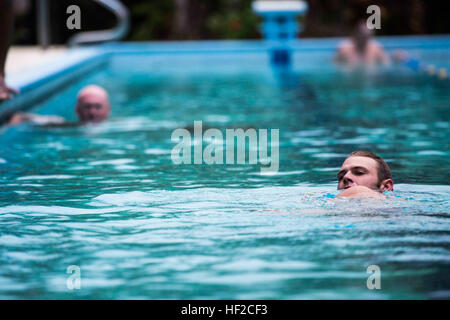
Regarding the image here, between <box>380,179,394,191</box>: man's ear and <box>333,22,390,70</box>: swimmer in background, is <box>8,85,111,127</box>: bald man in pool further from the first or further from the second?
<box>333,22,390,70</box>: swimmer in background

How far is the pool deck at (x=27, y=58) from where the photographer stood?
10.9 metres

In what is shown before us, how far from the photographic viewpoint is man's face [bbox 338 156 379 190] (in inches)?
174

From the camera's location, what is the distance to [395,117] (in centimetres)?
813

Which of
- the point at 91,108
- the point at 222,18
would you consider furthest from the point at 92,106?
the point at 222,18

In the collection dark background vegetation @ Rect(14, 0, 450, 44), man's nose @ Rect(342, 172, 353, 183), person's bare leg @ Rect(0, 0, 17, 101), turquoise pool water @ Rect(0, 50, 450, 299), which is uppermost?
dark background vegetation @ Rect(14, 0, 450, 44)

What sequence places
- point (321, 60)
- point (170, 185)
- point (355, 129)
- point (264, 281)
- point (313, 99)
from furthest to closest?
point (321, 60)
point (313, 99)
point (355, 129)
point (170, 185)
point (264, 281)

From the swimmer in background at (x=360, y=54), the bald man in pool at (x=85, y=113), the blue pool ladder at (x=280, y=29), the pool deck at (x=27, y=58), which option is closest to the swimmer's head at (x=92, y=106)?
the bald man in pool at (x=85, y=113)

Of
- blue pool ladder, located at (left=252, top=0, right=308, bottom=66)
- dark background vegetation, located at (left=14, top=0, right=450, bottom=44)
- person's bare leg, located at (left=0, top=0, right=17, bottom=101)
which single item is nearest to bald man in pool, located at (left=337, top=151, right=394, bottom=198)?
person's bare leg, located at (left=0, top=0, right=17, bottom=101)

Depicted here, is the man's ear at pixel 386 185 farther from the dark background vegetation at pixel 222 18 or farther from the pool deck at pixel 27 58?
the dark background vegetation at pixel 222 18

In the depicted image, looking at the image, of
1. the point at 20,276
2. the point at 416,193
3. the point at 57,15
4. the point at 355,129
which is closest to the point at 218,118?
the point at 355,129

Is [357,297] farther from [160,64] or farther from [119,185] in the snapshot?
[160,64]

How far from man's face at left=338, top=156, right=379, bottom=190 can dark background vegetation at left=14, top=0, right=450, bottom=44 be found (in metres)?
15.0

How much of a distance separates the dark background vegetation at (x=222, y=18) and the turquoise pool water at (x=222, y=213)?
36.1ft

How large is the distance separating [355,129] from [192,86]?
5034 millimetres
